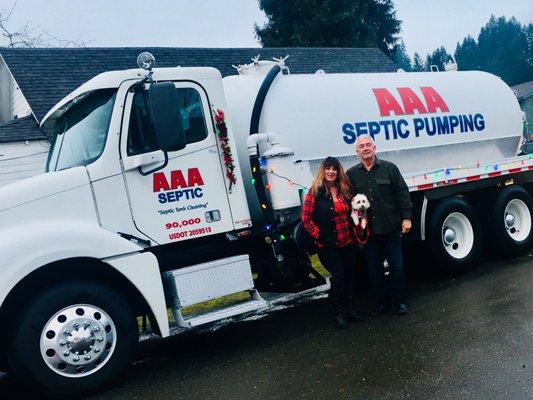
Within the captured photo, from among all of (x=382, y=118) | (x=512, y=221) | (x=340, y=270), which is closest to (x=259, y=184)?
(x=340, y=270)

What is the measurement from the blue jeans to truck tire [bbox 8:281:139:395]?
264 cm

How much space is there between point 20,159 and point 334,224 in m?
11.1

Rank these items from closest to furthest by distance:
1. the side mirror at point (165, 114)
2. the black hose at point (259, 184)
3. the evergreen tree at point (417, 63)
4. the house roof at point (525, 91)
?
the side mirror at point (165, 114) → the black hose at point (259, 184) → the house roof at point (525, 91) → the evergreen tree at point (417, 63)

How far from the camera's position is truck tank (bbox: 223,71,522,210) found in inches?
261

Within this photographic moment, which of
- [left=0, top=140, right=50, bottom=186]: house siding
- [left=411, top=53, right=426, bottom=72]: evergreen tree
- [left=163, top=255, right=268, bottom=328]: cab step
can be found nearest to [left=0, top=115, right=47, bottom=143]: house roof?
[left=0, top=140, right=50, bottom=186]: house siding

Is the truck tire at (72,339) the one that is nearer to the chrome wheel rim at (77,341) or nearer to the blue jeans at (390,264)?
the chrome wheel rim at (77,341)

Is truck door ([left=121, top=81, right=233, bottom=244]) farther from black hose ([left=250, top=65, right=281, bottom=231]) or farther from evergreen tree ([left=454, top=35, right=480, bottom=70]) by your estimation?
evergreen tree ([left=454, top=35, right=480, bottom=70])

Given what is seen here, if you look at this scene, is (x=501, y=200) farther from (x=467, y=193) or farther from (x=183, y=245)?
(x=183, y=245)

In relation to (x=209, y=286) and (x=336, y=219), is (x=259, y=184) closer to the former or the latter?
(x=336, y=219)

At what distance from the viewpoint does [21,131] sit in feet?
49.2

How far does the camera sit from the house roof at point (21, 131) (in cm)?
1461

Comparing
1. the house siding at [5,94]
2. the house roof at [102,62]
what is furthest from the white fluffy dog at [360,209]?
the house siding at [5,94]

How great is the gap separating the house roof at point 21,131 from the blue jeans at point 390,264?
10.9m

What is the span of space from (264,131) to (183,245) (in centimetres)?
165
